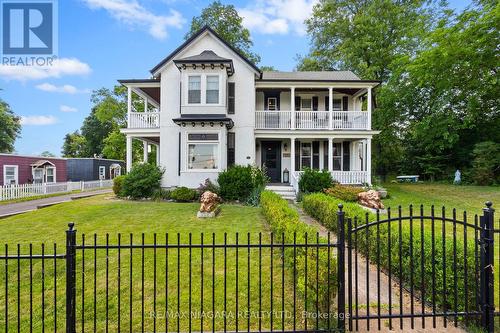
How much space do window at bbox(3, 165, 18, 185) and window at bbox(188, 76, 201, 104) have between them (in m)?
16.1

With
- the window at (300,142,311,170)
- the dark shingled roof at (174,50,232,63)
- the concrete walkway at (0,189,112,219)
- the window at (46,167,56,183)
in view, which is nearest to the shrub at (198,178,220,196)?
the dark shingled roof at (174,50,232,63)

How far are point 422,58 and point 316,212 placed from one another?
49.7 ft

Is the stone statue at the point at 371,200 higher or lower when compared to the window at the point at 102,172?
lower

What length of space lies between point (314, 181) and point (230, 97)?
23.4 feet

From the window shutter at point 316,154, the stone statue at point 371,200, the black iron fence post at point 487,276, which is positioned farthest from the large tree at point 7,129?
the black iron fence post at point 487,276

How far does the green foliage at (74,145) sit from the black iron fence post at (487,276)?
213 ft

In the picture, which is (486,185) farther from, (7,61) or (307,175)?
(7,61)

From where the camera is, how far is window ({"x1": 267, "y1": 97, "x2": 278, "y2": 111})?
18705 mm

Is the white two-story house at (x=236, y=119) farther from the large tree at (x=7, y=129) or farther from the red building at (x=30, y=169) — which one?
the large tree at (x=7, y=129)

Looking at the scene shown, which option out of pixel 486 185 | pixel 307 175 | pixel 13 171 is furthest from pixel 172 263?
pixel 13 171

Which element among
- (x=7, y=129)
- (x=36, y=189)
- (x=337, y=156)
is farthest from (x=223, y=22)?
(x=7, y=129)

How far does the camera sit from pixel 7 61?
11.8 meters

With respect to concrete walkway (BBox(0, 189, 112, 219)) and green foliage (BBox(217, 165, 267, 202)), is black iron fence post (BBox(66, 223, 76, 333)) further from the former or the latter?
concrete walkway (BBox(0, 189, 112, 219))

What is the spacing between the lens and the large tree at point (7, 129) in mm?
36562
